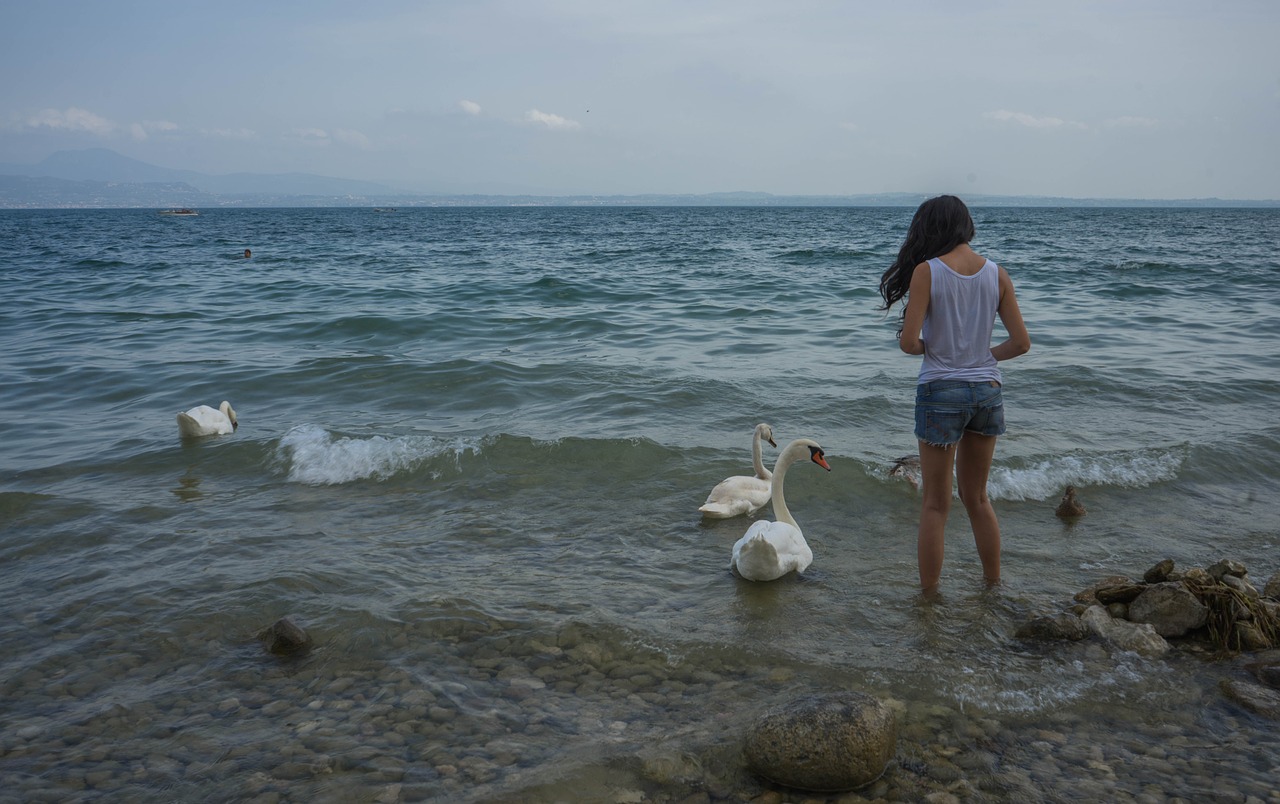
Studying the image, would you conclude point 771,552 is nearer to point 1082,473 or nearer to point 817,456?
point 817,456

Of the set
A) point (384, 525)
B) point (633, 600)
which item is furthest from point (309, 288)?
point (633, 600)

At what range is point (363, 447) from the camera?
845cm

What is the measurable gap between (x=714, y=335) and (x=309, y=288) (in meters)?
12.1

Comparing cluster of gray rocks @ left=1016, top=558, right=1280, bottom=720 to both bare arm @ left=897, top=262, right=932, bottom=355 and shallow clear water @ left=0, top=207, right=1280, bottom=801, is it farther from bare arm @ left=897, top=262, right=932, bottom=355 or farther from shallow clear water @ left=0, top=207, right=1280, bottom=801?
bare arm @ left=897, top=262, right=932, bottom=355

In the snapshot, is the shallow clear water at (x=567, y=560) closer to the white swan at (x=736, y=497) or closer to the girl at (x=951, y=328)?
the white swan at (x=736, y=497)

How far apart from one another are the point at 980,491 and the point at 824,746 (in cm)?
217

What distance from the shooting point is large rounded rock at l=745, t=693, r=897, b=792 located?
11.4 feet

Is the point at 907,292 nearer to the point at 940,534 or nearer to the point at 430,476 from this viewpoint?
the point at 940,534

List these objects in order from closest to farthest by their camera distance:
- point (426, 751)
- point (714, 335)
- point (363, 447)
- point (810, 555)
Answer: point (426, 751), point (810, 555), point (363, 447), point (714, 335)

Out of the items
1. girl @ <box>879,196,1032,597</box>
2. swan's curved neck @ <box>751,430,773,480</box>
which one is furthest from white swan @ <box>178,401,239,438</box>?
girl @ <box>879,196,1032,597</box>

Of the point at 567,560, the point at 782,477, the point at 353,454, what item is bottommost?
the point at 567,560

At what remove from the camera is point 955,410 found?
468 cm

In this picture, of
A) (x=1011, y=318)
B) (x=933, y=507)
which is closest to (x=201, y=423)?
(x=933, y=507)

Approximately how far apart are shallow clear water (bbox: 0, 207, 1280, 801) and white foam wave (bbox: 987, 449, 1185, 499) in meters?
0.05
